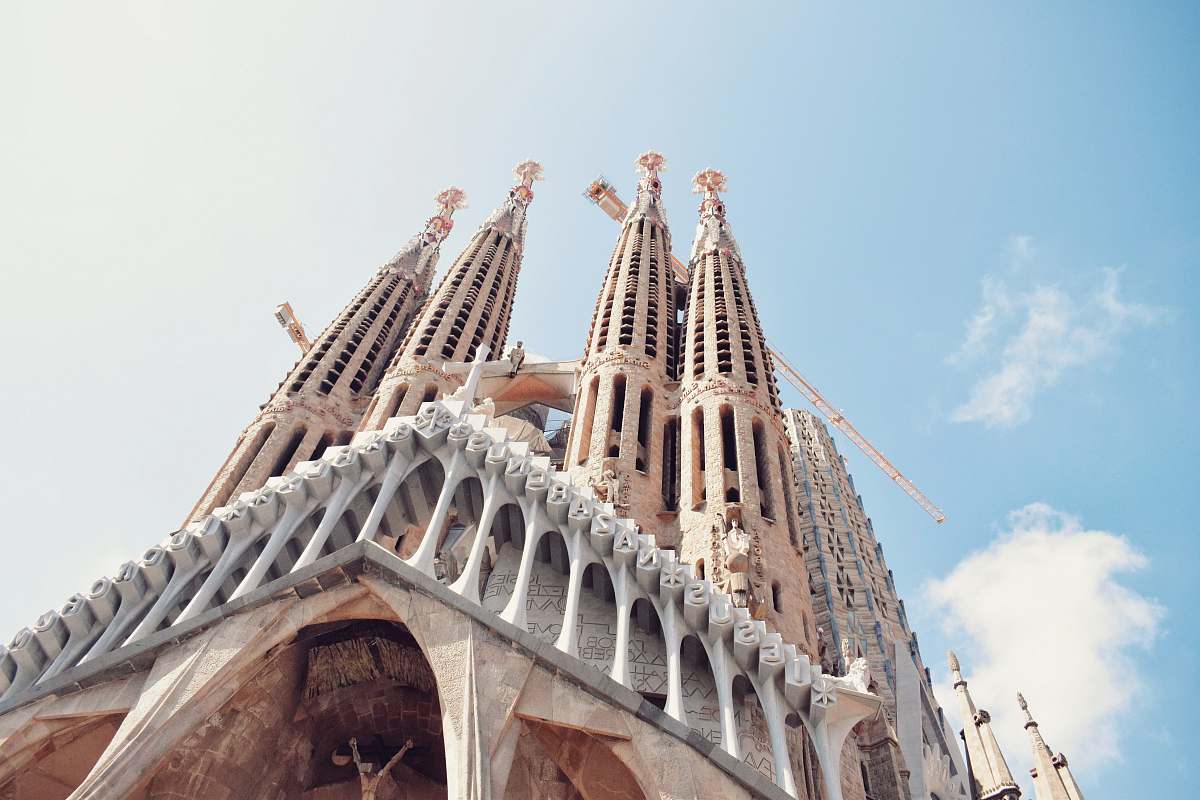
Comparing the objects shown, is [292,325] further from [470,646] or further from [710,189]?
[470,646]

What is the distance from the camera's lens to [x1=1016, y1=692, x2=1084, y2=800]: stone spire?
72.6 ft

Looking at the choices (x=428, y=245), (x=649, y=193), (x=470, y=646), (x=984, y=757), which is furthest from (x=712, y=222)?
(x=470, y=646)

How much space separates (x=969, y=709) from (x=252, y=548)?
59.8 feet

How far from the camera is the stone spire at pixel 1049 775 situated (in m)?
22.1

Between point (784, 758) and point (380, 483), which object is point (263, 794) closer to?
point (380, 483)

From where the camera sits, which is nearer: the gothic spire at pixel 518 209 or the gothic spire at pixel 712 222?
the gothic spire at pixel 712 222

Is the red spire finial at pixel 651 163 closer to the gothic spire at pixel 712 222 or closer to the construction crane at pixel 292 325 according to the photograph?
the gothic spire at pixel 712 222

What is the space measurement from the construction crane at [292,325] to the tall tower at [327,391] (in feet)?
29.0

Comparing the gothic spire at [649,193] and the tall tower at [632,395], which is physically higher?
the gothic spire at [649,193]

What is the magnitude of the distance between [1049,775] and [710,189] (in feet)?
76.3

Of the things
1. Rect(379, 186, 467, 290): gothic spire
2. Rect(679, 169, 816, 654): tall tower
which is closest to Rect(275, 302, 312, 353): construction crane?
Rect(379, 186, 467, 290): gothic spire

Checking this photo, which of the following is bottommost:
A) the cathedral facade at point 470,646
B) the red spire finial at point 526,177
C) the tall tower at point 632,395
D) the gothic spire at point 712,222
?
the cathedral facade at point 470,646

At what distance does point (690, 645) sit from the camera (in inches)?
495

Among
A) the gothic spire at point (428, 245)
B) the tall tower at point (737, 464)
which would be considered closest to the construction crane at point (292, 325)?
the gothic spire at point (428, 245)
